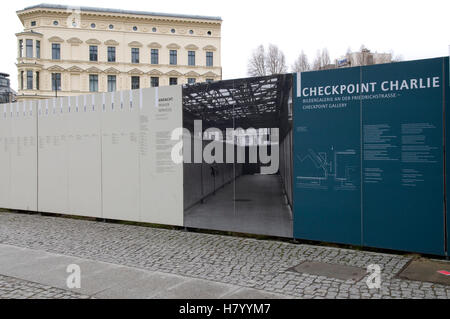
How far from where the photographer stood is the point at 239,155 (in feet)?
28.4

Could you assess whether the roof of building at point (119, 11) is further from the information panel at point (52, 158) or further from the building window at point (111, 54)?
the information panel at point (52, 158)

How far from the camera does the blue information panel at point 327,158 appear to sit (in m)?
7.18

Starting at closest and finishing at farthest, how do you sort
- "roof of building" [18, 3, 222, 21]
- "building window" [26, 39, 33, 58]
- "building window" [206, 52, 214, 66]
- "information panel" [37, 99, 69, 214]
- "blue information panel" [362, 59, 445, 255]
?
"blue information panel" [362, 59, 445, 255] → "information panel" [37, 99, 69, 214] → "building window" [26, 39, 33, 58] → "roof of building" [18, 3, 222, 21] → "building window" [206, 52, 214, 66]

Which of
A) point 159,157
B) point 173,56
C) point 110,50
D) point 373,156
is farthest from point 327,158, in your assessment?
point 110,50

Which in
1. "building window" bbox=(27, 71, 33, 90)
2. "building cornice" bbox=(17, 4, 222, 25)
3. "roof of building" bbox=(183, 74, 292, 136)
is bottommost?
"roof of building" bbox=(183, 74, 292, 136)

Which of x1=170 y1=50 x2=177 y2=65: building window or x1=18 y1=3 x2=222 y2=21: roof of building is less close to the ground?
x1=18 y1=3 x2=222 y2=21: roof of building

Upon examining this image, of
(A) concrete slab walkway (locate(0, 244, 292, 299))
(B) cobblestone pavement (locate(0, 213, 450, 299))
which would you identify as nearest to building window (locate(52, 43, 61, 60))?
(B) cobblestone pavement (locate(0, 213, 450, 299))

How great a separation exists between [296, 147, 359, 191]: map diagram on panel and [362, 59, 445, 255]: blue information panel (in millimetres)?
239

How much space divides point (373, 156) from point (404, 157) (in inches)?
18.8

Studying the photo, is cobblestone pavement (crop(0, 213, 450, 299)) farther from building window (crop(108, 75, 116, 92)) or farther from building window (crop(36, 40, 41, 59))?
building window (crop(36, 40, 41, 59))

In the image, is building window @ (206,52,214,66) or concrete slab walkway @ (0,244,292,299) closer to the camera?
concrete slab walkway @ (0,244,292,299)

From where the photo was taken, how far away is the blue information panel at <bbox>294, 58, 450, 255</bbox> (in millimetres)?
6574

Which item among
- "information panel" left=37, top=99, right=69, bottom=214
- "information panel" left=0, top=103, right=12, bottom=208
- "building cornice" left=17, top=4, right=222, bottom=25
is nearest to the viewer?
"information panel" left=37, top=99, right=69, bottom=214
